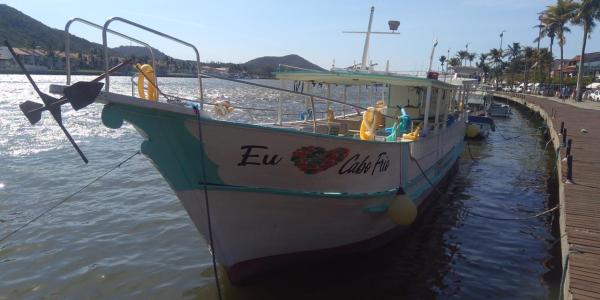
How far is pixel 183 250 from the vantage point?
27.6 feet

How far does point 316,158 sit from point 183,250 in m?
3.81

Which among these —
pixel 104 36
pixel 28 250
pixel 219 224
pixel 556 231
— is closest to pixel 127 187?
pixel 28 250

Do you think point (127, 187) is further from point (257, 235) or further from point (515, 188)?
point (515, 188)

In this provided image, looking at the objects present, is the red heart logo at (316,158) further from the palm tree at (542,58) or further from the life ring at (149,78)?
the palm tree at (542,58)

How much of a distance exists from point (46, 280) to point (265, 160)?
438 cm

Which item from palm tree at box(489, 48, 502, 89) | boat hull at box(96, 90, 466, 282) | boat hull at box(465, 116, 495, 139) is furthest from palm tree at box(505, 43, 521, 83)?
boat hull at box(96, 90, 466, 282)

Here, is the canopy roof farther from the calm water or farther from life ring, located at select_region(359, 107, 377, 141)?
the calm water

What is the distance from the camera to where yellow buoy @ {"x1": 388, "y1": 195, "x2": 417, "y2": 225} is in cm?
737

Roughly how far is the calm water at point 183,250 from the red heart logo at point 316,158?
182 cm

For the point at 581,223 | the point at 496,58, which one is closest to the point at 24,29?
the point at 496,58

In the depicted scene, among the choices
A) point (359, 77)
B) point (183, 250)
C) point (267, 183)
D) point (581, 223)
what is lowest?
point (183, 250)

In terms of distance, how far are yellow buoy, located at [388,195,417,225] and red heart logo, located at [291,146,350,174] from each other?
5.36 feet

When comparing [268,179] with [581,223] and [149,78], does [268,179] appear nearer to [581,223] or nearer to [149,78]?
[149,78]

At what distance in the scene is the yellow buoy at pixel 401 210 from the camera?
7.37 m
